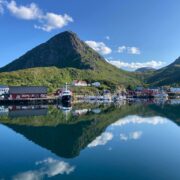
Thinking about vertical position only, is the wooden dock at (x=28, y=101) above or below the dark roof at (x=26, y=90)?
below

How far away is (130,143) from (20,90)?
7947 cm

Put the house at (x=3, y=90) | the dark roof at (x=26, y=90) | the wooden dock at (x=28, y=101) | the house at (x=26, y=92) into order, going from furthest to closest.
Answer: the house at (x=3, y=90) < the dark roof at (x=26, y=90) < the house at (x=26, y=92) < the wooden dock at (x=28, y=101)

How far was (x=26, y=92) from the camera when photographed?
358 ft

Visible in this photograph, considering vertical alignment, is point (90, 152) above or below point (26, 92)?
below

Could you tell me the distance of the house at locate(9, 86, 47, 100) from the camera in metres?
107

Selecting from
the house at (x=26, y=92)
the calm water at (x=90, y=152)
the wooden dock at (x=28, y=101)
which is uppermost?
Result: the house at (x=26, y=92)

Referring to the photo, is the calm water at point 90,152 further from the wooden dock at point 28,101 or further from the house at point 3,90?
the house at point 3,90

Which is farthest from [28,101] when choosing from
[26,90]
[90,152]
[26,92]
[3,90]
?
[90,152]

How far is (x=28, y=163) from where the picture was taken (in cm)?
2556

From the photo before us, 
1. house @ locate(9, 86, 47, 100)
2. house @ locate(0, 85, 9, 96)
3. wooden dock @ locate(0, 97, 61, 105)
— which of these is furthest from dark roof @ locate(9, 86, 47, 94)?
house @ locate(0, 85, 9, 96)

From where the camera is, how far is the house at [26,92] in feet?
352

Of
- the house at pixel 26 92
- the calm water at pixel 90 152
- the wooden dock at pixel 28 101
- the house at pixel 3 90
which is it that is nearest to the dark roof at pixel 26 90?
the house at pixel 26 92

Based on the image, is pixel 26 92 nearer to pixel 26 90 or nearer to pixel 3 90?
pixel 26 90

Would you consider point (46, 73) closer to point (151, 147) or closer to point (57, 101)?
point (57, 101)
